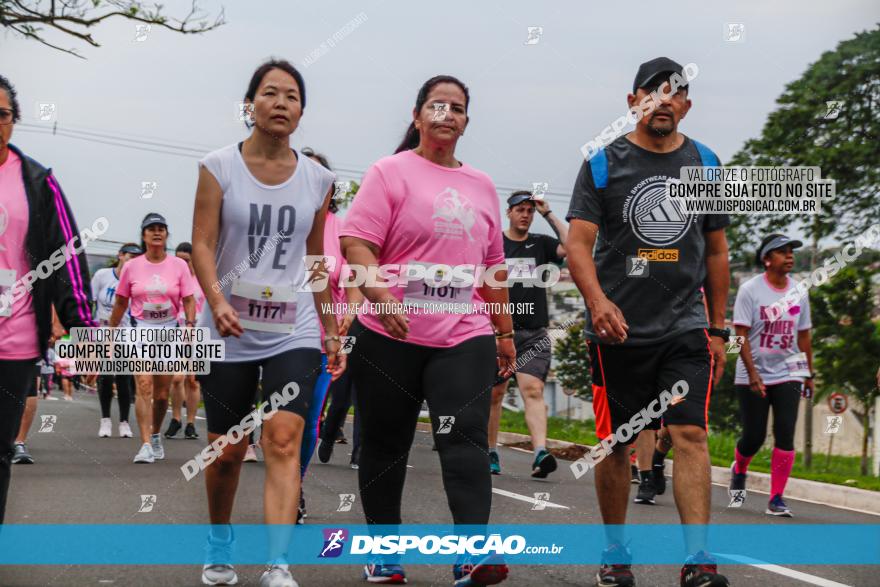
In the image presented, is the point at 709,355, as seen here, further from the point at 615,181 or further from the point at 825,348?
the point at 825,348

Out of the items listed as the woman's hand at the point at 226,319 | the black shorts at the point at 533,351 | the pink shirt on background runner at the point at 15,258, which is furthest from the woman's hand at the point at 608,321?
the black shorts at the point at 533,351

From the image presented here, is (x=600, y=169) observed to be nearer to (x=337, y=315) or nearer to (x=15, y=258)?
(x=15, y=258)

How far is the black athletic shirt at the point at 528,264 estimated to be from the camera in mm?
10359

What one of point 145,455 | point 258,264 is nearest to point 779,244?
point 258,264

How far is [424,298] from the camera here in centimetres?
498

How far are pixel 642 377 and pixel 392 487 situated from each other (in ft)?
3.91

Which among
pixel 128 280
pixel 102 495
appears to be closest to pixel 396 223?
pixel 102 495

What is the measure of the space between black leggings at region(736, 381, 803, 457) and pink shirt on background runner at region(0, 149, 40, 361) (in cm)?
576

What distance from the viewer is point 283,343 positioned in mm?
4996

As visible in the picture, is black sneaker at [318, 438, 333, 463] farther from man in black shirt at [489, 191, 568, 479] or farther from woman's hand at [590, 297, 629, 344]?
woman's hand at [590, 297, 629, 344]

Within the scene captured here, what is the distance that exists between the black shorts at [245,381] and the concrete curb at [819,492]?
6167mm

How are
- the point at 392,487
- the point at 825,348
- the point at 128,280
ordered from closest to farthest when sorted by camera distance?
1. the point at 392,487
2. the point at 128,280
3. the point at 825,348

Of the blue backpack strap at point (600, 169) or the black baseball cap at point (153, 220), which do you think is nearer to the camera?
the blue backpack strap at point (600, 169)

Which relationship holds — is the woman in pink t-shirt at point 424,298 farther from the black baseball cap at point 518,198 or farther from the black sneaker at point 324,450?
the black sneaker at point 324,450
